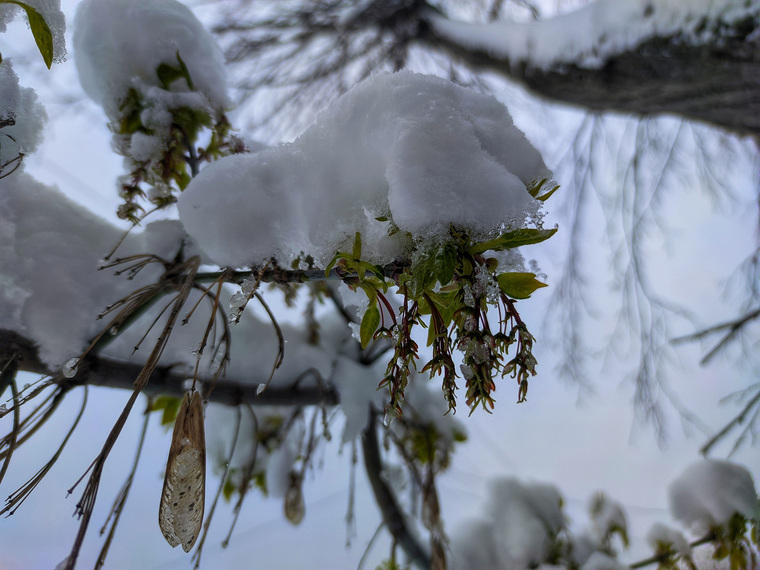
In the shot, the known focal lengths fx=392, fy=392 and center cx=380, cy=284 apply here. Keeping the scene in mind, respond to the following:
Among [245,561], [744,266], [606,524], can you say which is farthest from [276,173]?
[744,266]

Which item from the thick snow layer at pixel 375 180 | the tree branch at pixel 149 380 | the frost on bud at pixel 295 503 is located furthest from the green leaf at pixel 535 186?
the frost on bud at pixel 295 503

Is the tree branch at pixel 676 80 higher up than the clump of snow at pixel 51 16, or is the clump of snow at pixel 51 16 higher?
the tree branch at pixel 676 80

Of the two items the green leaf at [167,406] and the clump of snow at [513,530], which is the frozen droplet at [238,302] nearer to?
the green leaf at [167,406]

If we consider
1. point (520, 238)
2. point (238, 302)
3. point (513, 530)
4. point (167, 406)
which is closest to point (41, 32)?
point (238, 302)

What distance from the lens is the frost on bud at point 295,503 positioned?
721mm

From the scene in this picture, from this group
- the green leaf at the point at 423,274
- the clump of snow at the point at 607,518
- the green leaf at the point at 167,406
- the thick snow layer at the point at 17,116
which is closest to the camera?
the green leaf at the point at 423,274

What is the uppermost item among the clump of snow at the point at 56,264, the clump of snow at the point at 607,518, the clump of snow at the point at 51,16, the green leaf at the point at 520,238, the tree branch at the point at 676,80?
the tree branch at the point at 676,80

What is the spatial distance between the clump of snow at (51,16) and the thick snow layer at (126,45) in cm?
15

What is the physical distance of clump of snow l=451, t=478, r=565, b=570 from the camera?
0.74 m

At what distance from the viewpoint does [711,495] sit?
74 cm

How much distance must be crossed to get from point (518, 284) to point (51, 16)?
0.40 metres

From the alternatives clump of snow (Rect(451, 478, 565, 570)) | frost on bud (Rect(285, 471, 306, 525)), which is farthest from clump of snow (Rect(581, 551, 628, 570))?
frost on bud (Rect(285, 471, 306, 525))

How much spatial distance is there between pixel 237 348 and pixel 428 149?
464 millimetres

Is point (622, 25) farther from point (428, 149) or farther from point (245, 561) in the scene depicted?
point (245, 561)
